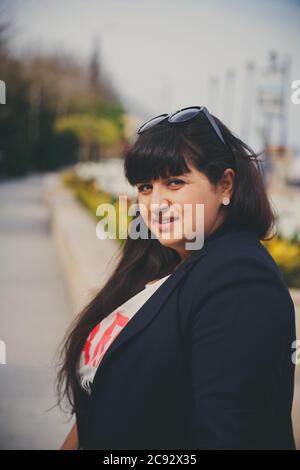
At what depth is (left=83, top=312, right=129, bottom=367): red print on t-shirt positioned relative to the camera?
1.17m

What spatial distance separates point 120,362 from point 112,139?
15.5m

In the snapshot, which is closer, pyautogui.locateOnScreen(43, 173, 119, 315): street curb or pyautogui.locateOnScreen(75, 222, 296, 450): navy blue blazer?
pyautogui.locateOnScreen(75, 222, 296, 450): navy blue blazer

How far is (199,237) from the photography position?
1101 millimetres

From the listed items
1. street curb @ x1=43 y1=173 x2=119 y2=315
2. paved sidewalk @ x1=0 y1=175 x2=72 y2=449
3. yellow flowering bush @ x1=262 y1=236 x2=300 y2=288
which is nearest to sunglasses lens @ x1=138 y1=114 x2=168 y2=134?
street curb @ x1=43 y1=173 x2=119 y2=315

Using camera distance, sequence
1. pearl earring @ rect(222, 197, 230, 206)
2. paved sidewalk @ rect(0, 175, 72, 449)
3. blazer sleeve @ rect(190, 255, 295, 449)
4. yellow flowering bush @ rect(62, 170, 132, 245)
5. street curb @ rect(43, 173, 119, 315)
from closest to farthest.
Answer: blazer sleeve @ rect(190, 255, 295, 449) → pearl earring @ rect(222, 197, 230, 206) → paved sidewalk @ rect(0, 175, 72, 449) → street curb @ rect(43, 173, 119, 315) → yellow flowering bush @ rect(62, 170, 132, 245)

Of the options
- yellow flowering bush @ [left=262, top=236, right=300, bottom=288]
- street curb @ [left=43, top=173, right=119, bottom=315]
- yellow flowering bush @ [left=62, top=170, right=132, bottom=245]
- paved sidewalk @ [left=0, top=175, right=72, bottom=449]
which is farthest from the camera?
yellow flowering bush @ [left=62, top=170, right=132, bottom=245]

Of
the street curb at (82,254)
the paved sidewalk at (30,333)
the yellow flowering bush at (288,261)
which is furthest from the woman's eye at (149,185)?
the yellow flowering bush at (288,261)

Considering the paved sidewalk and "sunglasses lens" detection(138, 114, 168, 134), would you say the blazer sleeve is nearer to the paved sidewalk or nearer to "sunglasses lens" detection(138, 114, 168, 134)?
"sunglasses lens" detection(138, 114, 168, 134)

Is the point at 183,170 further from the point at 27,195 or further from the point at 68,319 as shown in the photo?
the point at 27,195

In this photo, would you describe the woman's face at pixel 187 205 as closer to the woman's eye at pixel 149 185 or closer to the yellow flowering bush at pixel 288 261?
the woman's eye at pixel 149 185

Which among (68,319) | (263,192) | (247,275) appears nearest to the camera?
(247,275)

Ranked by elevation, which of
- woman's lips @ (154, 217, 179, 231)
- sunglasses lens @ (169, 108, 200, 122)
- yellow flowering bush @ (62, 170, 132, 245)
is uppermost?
sunglasses lens @ (169, 108, 200, 122)

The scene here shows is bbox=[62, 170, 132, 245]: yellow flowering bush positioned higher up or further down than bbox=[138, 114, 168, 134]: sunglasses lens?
further down
